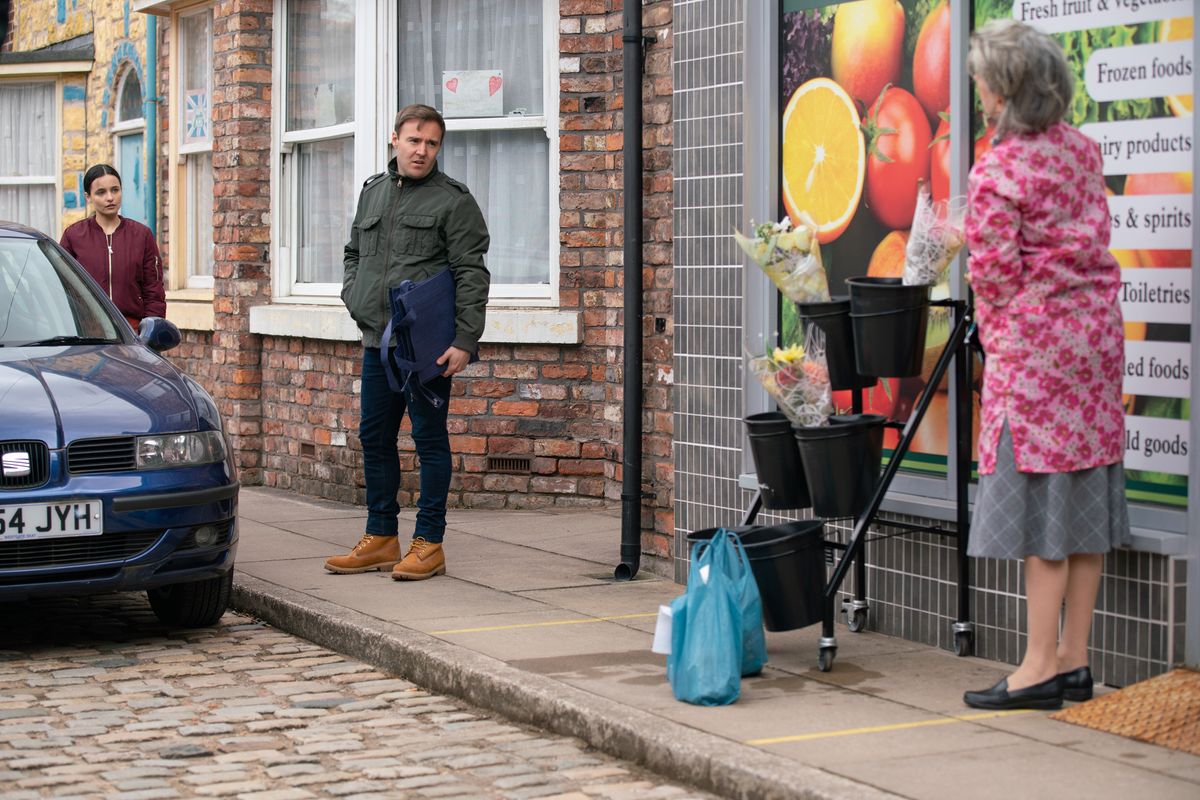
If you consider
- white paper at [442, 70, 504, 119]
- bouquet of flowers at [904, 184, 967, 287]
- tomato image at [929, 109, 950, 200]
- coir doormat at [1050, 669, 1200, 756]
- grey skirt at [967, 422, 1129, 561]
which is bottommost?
coir doormat at [1050, 669, 1200, 756]

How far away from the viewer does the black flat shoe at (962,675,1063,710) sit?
17.6 ft

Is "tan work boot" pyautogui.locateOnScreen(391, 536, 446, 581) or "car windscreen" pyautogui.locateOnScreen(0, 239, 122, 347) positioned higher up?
"car windscreen" pyautogui.locateOnScreen(0, 239, 122, 347)

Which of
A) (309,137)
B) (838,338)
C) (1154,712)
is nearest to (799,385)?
(838,338)

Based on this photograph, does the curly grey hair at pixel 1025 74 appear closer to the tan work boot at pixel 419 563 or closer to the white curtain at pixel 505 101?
the tan work boot at pixel 419 563

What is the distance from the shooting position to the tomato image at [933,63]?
6.39 meters

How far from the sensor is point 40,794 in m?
5.04

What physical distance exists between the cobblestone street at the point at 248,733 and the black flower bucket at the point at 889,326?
5.24 ft

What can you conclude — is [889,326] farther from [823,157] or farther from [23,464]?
[23,464]

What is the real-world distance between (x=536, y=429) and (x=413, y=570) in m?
2.46

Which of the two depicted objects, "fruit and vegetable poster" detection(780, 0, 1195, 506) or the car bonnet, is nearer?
"fruit and vegetable poster" detection(780, 0, 1195, 506)

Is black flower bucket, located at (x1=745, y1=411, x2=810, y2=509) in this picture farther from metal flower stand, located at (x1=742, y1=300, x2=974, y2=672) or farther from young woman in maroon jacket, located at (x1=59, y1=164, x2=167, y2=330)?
young woman in maroon jacket, located at (x1=59, y1=164, x2=167, y2=330)

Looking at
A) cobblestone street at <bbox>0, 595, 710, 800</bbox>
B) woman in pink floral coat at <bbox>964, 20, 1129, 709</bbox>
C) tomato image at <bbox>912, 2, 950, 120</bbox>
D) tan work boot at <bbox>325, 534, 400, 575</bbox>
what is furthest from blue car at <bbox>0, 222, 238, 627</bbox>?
woman in pink floral coat at <bbox>964, 20, 1129, 709</bbox>

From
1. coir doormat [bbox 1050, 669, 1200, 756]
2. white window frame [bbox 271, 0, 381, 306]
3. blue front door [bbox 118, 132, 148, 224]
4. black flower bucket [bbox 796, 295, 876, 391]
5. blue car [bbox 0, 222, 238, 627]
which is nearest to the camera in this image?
coir doormat [bbox 1050, 669, 1200, 756]

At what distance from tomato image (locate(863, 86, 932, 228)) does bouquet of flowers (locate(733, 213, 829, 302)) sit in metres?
0.65
